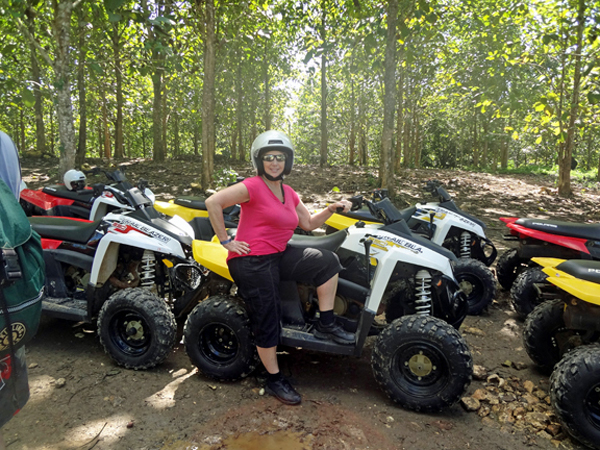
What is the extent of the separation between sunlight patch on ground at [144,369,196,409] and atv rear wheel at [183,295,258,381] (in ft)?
0.62

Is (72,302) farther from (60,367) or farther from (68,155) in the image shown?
(68,155)

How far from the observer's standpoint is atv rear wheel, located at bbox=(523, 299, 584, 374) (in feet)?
11.1

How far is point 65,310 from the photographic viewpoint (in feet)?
12.4

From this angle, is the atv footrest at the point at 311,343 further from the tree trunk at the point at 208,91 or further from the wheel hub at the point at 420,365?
the tree trunk at the point at 208,91

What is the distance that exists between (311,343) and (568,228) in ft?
10.6

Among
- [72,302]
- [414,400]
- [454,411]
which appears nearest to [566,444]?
[454,411]

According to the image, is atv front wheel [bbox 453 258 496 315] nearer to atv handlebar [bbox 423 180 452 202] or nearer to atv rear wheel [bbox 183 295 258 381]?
atv handlebar [bbox 423 180 452 202]

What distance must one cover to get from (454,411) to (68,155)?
27.3 ft

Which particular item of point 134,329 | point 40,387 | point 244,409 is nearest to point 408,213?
point 244,409

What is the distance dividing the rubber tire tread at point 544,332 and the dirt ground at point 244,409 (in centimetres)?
18

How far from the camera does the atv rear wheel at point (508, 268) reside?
5.46m

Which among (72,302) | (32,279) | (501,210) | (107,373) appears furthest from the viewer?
(501,210)

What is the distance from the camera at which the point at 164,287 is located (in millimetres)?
4133

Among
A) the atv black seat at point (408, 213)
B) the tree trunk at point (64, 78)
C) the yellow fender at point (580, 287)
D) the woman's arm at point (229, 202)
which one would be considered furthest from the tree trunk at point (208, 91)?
the yellow fender at point (580, 287)
